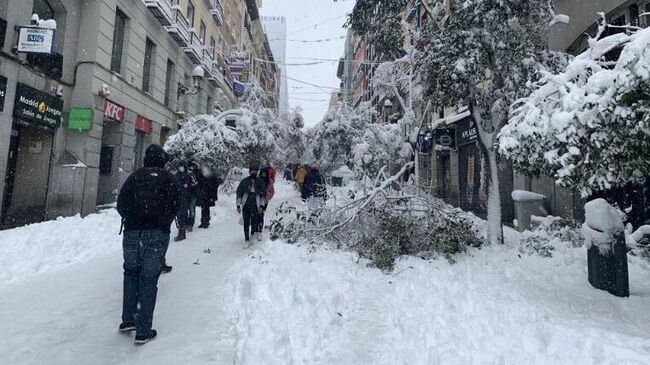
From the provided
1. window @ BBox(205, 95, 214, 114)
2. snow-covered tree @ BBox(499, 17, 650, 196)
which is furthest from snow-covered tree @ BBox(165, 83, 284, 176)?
A: snow-covered tree @ BBox(499, 17, 650, 196)

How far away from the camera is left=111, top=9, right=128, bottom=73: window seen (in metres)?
13.2

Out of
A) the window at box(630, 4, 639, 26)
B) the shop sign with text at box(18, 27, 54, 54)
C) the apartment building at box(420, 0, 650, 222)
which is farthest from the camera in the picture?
the shop sign with text at box(18, 27, 54, 54)

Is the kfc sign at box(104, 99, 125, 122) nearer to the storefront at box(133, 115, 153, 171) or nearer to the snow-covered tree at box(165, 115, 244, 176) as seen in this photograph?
the storefront at box(133, 115, 153, 171)

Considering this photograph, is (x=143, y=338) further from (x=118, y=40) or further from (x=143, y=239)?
(x=118, y=40)

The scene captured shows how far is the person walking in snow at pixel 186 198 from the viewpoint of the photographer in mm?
8203

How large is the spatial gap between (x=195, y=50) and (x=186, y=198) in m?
13.8

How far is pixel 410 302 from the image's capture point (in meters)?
4.79

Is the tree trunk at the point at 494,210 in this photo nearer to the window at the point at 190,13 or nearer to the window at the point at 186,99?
the window at the point at 186,99

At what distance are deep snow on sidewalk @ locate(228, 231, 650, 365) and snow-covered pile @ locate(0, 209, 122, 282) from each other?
115 inches

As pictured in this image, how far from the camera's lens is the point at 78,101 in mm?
11297

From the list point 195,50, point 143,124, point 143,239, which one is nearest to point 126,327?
point 143,239

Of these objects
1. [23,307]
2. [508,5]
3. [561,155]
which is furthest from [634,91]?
[23,307]

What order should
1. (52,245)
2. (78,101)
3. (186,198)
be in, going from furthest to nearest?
(78,101), (186,198), (52,245)

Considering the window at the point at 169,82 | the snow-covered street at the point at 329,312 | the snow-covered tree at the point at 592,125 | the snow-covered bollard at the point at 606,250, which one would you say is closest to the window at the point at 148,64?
the window at the point at 169,82
